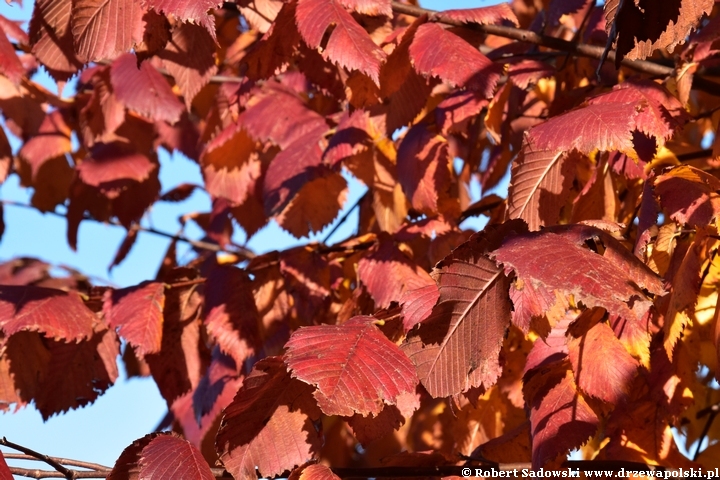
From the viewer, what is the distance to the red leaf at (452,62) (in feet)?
3.96

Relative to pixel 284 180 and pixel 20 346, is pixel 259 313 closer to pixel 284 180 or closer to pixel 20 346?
pixel 284 180

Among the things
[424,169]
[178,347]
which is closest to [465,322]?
[424,169]

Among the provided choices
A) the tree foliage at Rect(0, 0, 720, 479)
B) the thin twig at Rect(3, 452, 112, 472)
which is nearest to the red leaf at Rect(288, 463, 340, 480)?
the tree foliage at Rect(0, 0, 720, 479)

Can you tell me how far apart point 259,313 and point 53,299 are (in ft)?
1.34

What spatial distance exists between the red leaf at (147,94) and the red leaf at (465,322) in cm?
105

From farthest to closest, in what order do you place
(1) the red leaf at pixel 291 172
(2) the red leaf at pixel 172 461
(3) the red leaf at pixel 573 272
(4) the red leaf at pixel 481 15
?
1. (1) the red leaf at pixel 291 172
2. (4) the red leaf at pixel 481 15
3. (2) the red leaf at pixel 172 461
4. (3) the red leaf at pixel 573 272

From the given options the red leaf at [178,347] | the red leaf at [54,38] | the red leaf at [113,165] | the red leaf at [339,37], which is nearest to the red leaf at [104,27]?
the red leaf at [54,38]

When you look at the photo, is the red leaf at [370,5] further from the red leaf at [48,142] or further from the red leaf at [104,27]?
the red leaf at [48,142]

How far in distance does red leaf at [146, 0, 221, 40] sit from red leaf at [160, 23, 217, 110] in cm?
49

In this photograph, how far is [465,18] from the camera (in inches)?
52.2

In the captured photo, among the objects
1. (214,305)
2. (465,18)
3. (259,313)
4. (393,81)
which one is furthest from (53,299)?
(465,18)

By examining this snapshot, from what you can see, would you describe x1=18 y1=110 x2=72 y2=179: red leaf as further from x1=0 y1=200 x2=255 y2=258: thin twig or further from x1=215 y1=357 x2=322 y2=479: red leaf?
x1=215 y1=357 x2=322 y2=479: red leaf

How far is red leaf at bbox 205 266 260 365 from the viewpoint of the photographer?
54.7 inches

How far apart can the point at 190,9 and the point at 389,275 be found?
57 cm
